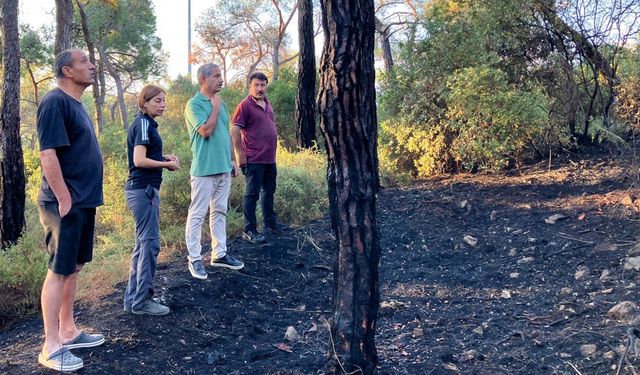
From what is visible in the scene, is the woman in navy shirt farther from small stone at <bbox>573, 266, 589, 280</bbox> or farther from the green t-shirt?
small stone at <bbox>573, 266, 589, 280</bbox>

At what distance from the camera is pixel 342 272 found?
138 inches

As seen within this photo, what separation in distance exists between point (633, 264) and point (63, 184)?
445 cm

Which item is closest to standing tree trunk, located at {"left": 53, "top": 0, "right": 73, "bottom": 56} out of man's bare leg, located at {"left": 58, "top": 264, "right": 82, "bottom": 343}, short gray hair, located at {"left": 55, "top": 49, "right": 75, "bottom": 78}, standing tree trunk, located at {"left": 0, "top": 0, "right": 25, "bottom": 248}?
standing tree trunk, located at {"left": 0, "top": 0, "right": 25, "bottom": 248}

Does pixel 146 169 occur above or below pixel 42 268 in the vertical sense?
above

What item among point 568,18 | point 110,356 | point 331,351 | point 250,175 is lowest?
point 110,356

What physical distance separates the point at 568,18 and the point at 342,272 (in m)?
6.86

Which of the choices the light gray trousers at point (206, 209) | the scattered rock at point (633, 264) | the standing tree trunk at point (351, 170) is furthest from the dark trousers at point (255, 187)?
the scattered rock at point (633, 264)

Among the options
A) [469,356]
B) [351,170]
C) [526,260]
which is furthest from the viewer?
[526,260]

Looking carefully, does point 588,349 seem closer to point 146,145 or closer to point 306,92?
point 146,145

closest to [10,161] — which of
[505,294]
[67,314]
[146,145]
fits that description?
[146,145]

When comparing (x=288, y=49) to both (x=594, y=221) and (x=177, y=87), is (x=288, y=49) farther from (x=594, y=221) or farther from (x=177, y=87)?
(x=594, y=221)

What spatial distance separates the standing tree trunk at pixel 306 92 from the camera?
11195mm

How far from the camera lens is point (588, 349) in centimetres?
376

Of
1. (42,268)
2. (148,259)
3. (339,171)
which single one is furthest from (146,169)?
(42,268)
